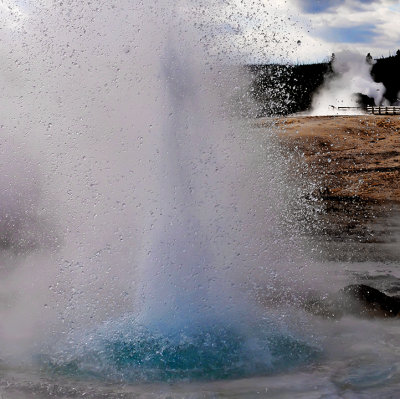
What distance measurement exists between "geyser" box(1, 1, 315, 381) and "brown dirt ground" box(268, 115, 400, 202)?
7455mm

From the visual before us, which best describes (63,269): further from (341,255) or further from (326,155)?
(326,155)

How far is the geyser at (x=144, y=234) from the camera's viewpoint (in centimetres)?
564

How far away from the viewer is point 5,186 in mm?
12391

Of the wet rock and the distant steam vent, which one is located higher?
the distant steam vent

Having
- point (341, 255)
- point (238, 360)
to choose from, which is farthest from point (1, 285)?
point (341, 255)

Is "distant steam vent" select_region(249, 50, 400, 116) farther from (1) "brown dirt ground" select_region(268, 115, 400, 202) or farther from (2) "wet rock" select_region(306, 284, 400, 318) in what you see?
(2) "wet rock" select_region(306, 284, 400, 318)

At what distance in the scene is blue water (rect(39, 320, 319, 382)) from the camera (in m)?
5.28

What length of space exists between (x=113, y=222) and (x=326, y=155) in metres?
13.0

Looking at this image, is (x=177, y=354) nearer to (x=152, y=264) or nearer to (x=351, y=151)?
(x=152, y=264)

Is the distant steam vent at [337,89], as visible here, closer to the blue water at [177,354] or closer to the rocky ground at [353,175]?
the rocky ground at [353,175]

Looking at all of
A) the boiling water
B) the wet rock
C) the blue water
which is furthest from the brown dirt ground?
the blue water

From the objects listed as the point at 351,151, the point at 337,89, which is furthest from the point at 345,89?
the point at 351,151

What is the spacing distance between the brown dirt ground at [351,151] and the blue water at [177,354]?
32.8 feet

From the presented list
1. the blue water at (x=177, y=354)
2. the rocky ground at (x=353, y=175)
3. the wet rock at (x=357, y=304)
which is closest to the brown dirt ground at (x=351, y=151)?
the rocky ground at (x=353, y=175)
